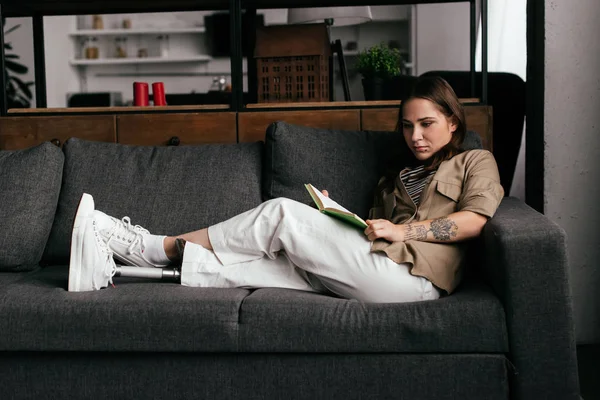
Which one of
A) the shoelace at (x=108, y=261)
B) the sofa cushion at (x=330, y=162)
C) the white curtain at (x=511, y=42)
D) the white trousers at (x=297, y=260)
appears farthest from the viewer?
the white curtain at (x=511, y=42)

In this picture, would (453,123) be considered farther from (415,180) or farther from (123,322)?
(123,322)

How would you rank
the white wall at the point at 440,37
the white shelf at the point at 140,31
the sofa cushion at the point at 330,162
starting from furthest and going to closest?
the white shelf at the point at 140,31
the white wall at the point at 440,37
the sofa cushion at the point at 330,162

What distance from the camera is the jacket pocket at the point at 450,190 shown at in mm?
2154

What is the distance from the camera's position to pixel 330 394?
1.80 meters

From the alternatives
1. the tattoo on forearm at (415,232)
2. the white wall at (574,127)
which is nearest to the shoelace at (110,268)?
the tattoo on forearm at (415,232)

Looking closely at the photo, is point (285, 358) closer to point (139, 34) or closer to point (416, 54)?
point (416, 54)

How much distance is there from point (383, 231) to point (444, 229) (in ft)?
0.61

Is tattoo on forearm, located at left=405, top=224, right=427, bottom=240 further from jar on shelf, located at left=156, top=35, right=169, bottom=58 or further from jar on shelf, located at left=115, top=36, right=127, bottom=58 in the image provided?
jar on shelf, located at left=115, top=36, right=127, bottom=58

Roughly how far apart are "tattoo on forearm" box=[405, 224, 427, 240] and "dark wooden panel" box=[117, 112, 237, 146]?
110cm

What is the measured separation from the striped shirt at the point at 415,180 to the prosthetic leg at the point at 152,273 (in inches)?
30.4

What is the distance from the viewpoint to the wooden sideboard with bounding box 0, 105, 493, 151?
282 cm

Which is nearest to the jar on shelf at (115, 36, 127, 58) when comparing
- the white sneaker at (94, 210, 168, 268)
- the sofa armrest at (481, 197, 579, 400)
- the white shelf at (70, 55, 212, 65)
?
the white shelf at (70, 55, 212, 65)

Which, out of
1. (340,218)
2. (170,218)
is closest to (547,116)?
(340,218)

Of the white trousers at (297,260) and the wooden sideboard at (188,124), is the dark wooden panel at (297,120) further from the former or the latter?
the white trousers at (297,260)
